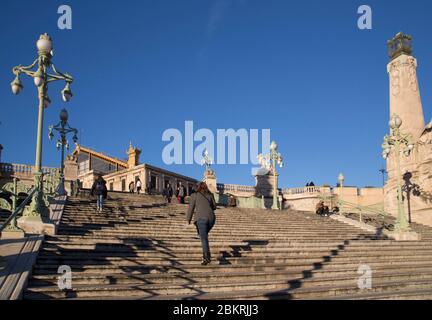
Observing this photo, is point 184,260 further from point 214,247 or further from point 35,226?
point 35,226

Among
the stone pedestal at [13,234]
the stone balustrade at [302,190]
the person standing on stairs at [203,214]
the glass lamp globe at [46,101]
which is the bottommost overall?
the stone pedestal at [13,234]

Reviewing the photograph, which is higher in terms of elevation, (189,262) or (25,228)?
(25,228)

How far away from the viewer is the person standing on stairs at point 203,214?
31.9ft

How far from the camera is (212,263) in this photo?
33.9 ft

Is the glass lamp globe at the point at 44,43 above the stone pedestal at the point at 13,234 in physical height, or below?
above

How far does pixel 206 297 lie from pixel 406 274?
614 cm

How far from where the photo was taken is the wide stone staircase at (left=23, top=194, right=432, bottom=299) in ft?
26.2

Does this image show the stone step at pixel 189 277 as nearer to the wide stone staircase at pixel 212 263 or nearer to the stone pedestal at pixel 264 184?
the wide stone staircase at pixel 212 263

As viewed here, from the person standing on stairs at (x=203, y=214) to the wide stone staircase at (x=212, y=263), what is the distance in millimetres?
518

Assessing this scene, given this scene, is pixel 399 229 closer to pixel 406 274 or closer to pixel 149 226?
pixel 406 274

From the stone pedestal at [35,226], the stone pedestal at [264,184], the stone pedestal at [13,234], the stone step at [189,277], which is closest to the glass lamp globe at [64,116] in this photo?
the stone pedestal at [35,226]
